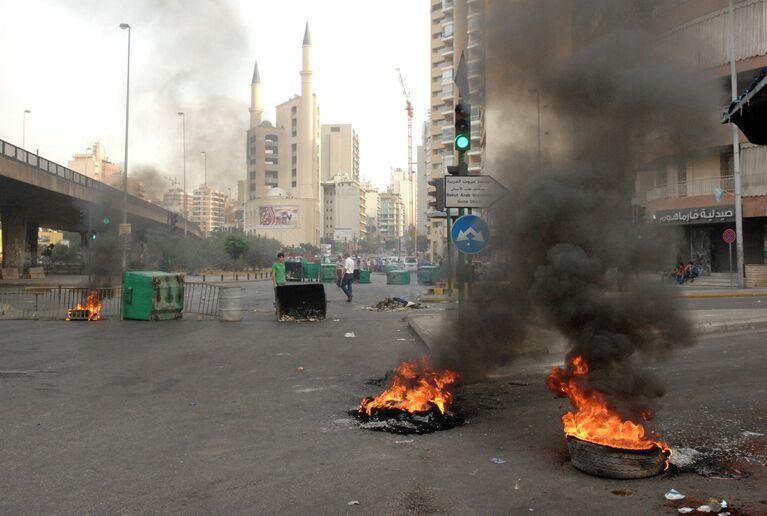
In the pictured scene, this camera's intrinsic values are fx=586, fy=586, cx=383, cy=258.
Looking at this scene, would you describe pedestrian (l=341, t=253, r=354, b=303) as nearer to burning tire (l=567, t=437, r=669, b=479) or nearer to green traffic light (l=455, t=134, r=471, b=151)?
green traffic light (l=455, t=134, r=471, b=151)

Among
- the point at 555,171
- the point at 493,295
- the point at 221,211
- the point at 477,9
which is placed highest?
the point at 221,211

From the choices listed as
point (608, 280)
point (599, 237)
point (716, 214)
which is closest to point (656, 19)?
point (599, 237)

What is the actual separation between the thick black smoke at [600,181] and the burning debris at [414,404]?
1215 millimetres

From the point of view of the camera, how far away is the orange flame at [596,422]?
3.99 metres

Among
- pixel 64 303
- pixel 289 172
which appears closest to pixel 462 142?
pixel 64 303

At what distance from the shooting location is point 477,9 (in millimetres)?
5992

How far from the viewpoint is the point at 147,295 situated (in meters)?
14.6

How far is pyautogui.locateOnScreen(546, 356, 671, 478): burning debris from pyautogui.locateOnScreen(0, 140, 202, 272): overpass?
1170 inches

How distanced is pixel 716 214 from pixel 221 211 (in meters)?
170

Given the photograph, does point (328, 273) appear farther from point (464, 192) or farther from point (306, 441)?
point (306, 441)

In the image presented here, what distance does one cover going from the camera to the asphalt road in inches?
144

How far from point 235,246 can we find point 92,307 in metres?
37.9

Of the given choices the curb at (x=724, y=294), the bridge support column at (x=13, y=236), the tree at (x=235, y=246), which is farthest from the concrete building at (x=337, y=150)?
the curb at (x=724, y=294)

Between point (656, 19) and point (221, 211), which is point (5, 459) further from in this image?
point (221, 211)
